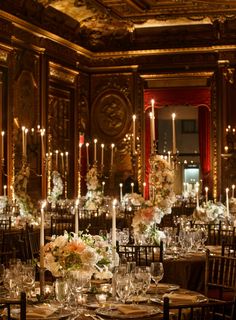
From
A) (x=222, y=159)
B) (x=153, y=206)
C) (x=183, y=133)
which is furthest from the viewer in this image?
(x=183, y=133)

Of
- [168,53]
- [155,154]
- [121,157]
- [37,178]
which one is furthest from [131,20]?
[155,154]

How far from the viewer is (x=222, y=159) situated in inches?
648

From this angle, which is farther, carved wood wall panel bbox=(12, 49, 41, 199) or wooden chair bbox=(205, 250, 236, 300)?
carved wood wall panel bbox=(12, 49, 41, 199)

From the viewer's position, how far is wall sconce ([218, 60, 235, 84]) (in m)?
16.5

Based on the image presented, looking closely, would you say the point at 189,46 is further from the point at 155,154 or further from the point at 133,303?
the point at 133,303

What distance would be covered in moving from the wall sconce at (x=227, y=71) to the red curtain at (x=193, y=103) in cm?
54

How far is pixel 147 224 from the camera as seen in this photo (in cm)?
711

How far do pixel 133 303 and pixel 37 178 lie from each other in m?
9.71

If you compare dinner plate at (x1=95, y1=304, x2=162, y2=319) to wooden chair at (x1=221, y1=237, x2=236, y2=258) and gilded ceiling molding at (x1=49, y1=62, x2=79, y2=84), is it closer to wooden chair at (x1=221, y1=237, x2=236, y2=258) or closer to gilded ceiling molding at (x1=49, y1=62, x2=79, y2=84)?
wooden chair at (x1=221, y1=237, x2=236, y2=258)

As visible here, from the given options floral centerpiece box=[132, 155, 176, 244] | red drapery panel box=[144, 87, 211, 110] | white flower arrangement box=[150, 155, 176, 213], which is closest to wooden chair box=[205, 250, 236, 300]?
floral centerpiece box=[132, 155, 176, 244]

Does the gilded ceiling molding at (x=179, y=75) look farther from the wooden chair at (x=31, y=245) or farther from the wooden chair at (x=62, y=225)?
the wooden chair at (x=31, y=245)

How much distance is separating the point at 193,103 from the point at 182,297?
1265cm

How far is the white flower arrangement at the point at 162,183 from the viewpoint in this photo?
7.34 metres

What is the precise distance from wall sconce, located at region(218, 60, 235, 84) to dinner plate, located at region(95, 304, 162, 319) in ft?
41.8
